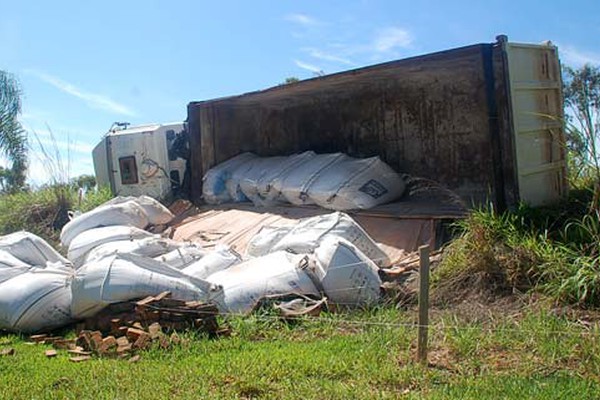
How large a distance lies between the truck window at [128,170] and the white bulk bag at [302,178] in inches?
149

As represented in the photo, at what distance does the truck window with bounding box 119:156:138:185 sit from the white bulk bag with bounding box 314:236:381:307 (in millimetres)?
6783

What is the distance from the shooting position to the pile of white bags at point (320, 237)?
6059 mm

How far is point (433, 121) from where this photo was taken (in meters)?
8.73

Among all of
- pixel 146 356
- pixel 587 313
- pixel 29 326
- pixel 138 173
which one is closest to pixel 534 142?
pixel 587 313

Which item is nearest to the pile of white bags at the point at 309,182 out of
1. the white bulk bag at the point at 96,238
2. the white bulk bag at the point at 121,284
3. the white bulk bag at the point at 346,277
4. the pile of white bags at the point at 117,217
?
the pile of white bags at the point at 117,217

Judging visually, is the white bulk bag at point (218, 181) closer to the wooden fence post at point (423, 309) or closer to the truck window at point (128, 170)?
the truck window at point (128, 170)

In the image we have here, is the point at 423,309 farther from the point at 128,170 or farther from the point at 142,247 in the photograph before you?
the point at 128,170

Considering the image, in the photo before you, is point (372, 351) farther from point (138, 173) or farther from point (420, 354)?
point (138, 173)

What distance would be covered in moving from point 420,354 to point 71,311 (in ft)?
9.68

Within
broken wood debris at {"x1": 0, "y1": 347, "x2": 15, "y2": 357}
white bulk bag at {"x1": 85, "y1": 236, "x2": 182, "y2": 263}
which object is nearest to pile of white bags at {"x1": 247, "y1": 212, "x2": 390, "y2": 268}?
white bulk bag at {"x1": 85, "y1": 236, "x2": 182, "y2": 263}

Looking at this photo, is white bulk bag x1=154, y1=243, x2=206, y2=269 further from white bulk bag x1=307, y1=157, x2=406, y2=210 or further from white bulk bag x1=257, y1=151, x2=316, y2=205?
white bulk bag x1=257, y1=151, x2=316, y2=205

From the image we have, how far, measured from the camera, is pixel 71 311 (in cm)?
520

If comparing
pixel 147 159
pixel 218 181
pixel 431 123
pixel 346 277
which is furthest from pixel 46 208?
pixel 346 277

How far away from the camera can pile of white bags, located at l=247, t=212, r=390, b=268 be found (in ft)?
19.9
